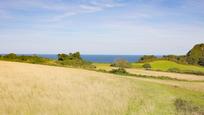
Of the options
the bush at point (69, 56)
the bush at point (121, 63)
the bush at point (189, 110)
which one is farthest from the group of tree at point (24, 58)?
the bush at point (189, 110)

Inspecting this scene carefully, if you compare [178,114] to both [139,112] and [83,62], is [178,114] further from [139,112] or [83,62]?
[83,62]

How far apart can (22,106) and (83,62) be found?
2112 inches

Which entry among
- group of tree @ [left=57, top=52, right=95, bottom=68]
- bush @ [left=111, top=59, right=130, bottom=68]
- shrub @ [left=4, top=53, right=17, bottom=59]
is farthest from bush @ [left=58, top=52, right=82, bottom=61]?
shrub @ [left=4, top=53, right=17, bottom=59]

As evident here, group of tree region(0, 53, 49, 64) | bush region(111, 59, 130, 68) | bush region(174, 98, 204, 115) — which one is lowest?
bush region(174, 98, 204, 115)

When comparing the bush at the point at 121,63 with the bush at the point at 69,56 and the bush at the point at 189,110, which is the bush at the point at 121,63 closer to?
the bush at the point at 69,56

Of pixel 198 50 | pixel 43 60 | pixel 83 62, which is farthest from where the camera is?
pixel 198 50

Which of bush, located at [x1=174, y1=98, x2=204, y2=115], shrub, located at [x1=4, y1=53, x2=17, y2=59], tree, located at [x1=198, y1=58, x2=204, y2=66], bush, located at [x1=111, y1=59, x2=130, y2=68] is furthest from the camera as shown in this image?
tree, located at [x1=198, y1=58, x2=204, y2=66]

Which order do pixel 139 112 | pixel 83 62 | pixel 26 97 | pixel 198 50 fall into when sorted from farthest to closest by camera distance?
pixel 198 50, pixel 83 62, pixel 26 97, pixel 139 112

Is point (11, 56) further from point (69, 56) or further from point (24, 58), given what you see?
point (69, 56)

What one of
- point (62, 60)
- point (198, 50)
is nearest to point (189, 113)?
point (62, 60)

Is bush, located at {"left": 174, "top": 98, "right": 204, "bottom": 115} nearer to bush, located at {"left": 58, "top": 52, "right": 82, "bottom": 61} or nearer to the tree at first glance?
bush, located at {"left": 58, "top": 52, "right": 82, "bottom": 61}

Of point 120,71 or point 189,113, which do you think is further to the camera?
point 120,71

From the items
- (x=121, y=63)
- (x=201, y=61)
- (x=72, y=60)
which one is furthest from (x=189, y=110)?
(x=201, y=61)

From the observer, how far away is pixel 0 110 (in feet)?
28.2
